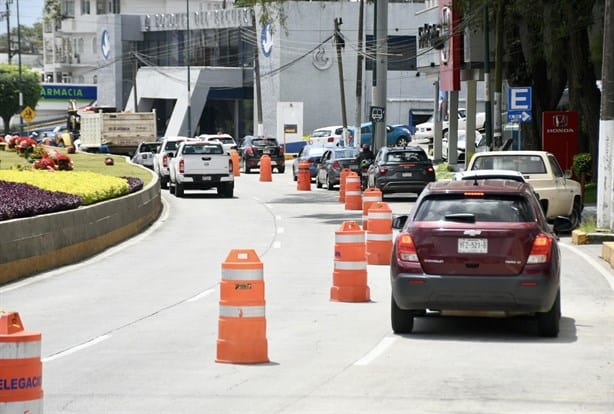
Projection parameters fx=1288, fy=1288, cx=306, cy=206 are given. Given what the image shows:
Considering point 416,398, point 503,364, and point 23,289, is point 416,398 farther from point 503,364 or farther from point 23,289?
point 23,289

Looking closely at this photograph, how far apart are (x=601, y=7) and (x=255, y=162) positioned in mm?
29350

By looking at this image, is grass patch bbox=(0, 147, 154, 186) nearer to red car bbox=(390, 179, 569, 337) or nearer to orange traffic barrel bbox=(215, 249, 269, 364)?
red car bbox=(390, 179, 569, 337)

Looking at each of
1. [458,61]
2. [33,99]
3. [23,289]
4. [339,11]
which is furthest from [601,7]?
[33,99]

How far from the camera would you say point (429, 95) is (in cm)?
8900

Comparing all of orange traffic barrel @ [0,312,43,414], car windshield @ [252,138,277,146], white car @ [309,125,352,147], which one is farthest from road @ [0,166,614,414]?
white car @ [309,125,352,147]

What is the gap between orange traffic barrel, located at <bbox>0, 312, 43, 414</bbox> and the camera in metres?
6.68

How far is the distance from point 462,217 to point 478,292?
0.84 m

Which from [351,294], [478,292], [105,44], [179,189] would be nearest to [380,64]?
[179,189]

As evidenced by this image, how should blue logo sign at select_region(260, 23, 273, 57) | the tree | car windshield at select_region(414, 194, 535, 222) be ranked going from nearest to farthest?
car windshield at select_region(414, 194, 535, 222), blue logo sign at select_region(260, 23, 273, 57), the tree

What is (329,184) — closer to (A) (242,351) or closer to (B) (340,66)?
(B) (340,66)

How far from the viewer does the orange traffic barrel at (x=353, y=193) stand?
36.0 m

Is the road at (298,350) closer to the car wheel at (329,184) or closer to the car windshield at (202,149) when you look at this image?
the car windshield at (202,149)

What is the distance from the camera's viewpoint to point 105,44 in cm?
11012

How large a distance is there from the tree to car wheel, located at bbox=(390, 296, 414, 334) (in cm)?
10761
